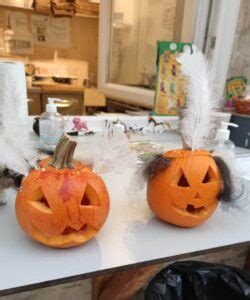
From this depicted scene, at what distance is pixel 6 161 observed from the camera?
499 mm

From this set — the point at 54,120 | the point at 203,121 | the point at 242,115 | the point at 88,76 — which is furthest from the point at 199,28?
the point at 88,76

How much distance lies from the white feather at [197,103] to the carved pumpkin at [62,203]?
0.72 feet

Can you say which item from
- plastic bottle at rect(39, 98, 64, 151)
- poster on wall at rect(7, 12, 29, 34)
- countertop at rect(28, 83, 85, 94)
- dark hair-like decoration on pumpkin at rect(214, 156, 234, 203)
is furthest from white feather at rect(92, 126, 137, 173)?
poster on wall at rect(7, 12, 29, 34)

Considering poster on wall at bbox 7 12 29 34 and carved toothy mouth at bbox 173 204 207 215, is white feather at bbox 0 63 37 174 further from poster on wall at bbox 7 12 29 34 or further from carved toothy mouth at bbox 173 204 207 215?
poster on wall at bbox 7 12 29 34

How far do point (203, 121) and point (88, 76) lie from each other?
8.72ft

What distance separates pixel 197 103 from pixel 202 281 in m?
0.42

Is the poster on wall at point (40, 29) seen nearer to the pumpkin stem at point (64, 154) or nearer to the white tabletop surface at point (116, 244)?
the white tabletop surface at point (116, 244)

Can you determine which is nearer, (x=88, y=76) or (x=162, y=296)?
(x=162, y=296)

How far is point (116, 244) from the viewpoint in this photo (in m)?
0.51

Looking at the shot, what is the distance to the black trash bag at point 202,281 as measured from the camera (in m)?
0.65

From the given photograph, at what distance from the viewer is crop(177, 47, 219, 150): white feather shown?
1.87ft

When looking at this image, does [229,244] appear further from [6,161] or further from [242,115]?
[242,115]

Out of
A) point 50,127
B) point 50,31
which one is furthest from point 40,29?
point 50,127

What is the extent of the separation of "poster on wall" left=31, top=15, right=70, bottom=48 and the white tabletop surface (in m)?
2.56
